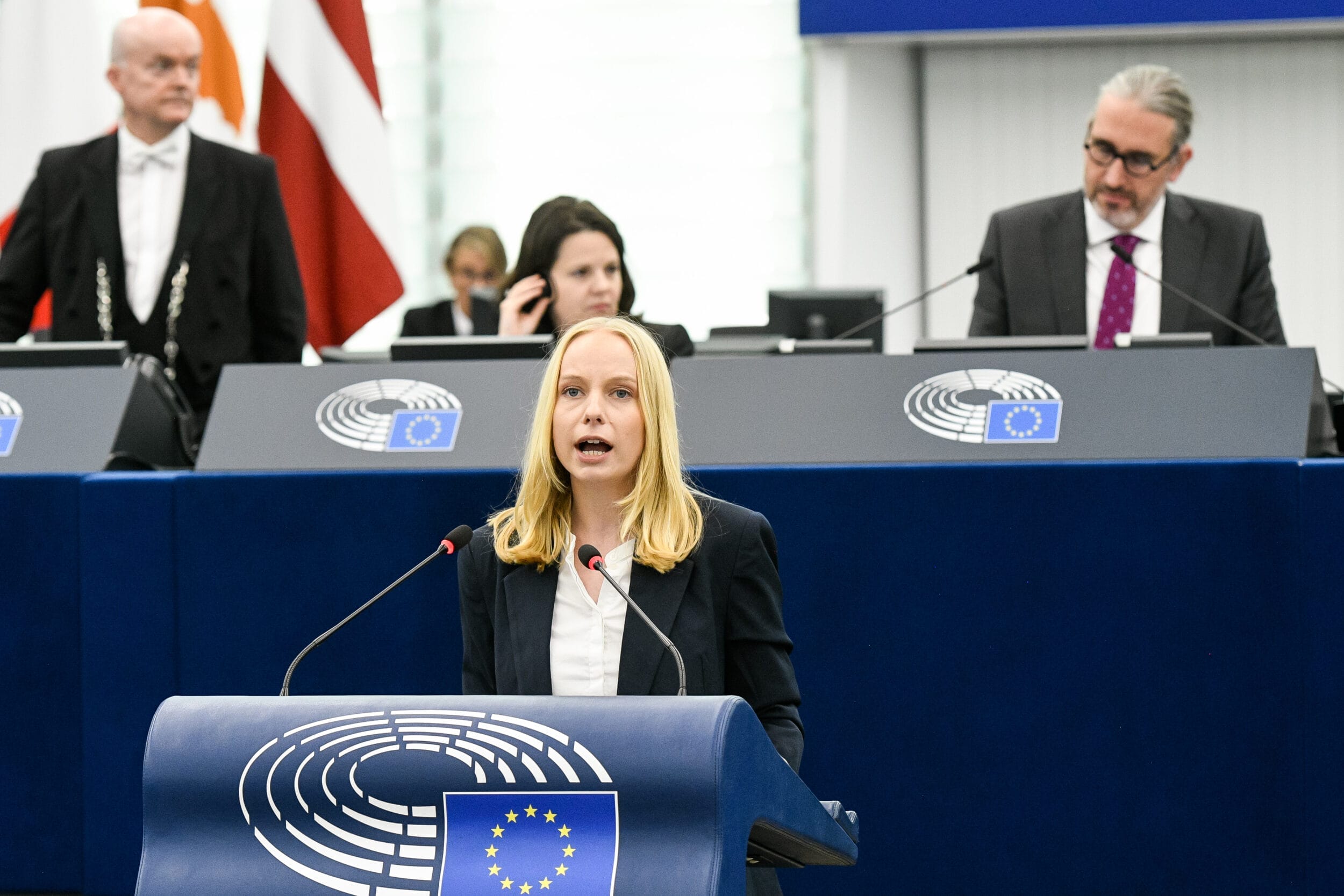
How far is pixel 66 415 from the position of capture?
9.98 feet

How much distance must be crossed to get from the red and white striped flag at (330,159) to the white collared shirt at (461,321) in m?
0.26

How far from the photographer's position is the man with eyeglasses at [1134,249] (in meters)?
3.48

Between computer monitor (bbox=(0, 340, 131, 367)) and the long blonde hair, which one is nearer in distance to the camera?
the long blonde hair

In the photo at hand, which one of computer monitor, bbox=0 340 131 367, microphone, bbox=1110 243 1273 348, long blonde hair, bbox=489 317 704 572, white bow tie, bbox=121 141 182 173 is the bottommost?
long blonde hair, bbox=489 317 704 572

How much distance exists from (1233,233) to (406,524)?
74.4 inches

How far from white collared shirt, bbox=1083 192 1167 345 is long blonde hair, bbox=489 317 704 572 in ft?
5.76

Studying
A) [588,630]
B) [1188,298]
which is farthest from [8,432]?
[1188,298]

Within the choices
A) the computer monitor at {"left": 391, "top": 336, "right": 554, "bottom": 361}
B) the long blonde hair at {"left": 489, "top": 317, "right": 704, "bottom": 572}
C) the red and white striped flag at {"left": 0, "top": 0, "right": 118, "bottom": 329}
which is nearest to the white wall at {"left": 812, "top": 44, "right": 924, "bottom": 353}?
the red and white striped flag at {"left": 0, "top": 0, "right": 118, "bottom": 329}

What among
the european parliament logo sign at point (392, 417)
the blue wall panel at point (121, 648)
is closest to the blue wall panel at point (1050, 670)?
the european parliament logo sign at point (392, 417)

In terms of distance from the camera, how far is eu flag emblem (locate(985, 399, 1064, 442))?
2.76m

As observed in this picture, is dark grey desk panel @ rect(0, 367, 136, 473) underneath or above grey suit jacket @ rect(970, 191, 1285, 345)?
underneath

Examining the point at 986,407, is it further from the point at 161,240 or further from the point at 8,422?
the point at 161,240

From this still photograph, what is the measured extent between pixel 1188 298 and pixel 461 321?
328 centimetres

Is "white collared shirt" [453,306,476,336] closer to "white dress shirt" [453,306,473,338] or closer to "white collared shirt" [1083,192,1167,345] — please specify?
"white dress shirt" [453,306,473,338]
